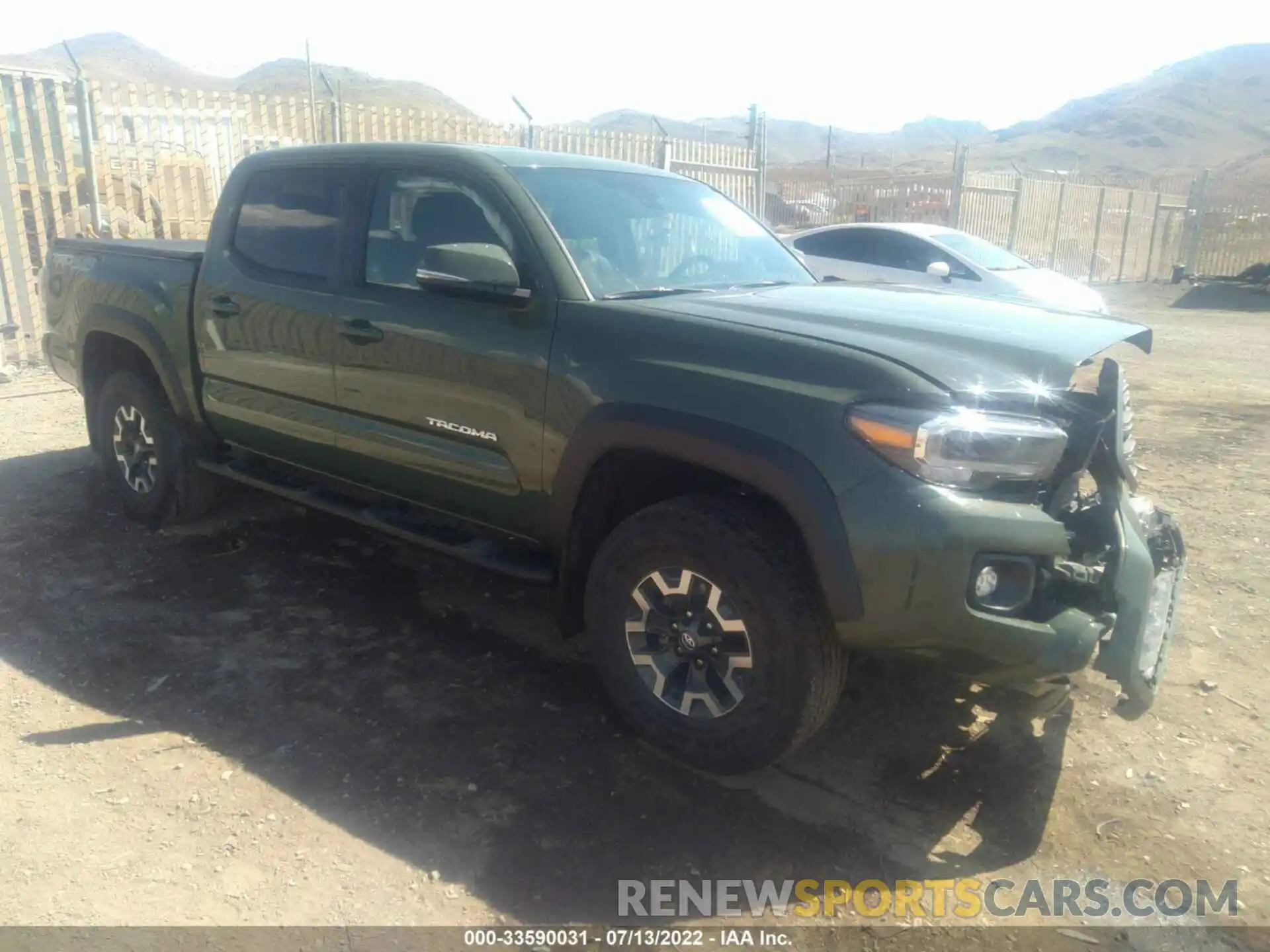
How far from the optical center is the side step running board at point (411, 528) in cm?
360

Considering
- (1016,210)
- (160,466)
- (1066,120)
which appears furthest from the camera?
(1066,120)

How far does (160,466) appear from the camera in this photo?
5.14m

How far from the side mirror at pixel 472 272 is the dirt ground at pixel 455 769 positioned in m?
1.46

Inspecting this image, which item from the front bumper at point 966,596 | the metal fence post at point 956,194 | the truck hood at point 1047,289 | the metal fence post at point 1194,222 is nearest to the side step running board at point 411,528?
the front bumper at point 966,596

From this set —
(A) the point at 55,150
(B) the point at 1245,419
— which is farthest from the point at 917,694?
(A) the point at 55,150

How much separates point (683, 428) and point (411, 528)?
1.45 metres

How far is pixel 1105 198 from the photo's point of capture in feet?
72.9

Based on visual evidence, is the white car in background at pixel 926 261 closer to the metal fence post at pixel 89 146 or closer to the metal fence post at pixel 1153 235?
the metal fence post at pixel 89 146

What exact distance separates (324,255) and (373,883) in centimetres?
258

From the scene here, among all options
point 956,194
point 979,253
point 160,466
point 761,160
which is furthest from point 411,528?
point 956,194

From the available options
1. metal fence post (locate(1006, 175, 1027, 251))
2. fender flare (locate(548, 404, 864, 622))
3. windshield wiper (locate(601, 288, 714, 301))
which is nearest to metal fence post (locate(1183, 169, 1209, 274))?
Result: metal fence post (locate(1006, 175, 1027, 251))

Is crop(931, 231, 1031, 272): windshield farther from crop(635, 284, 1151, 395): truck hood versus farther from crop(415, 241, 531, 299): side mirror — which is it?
crop(415, 241, 531, 299): side mirror

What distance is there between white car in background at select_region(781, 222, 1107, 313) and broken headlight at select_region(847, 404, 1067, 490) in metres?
7.11

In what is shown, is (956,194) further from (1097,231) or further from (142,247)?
(142,247)
